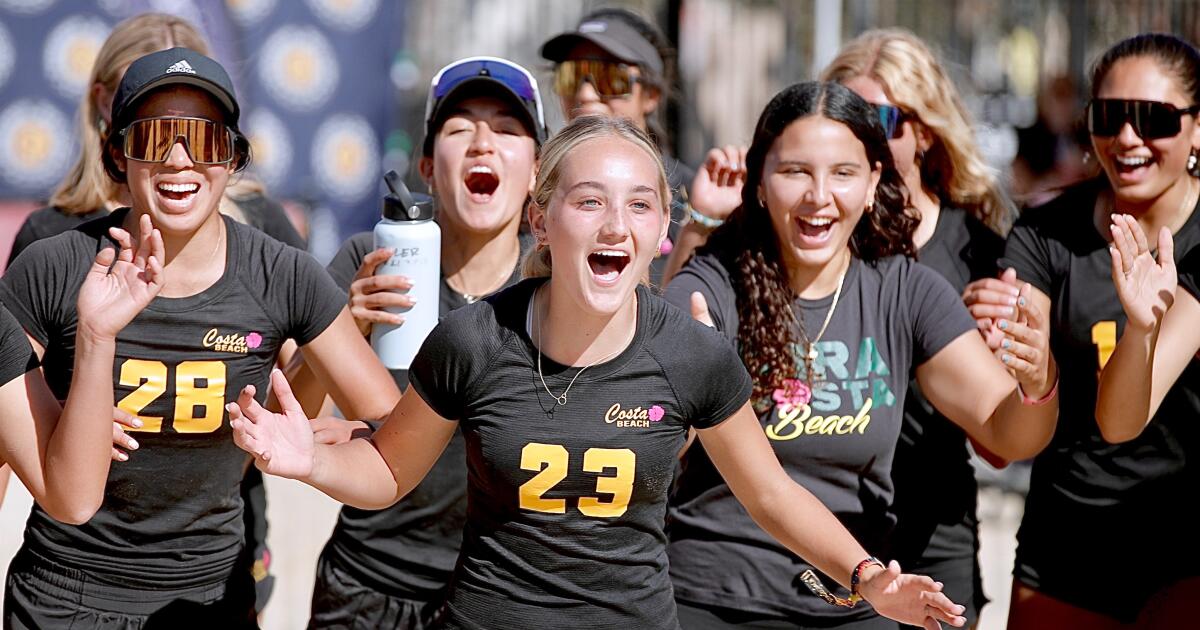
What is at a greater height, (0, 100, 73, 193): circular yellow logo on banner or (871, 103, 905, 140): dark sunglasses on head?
(871, 103, 905, 140): dark sunglasses on head

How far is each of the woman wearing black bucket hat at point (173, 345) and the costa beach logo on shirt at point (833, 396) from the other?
0.99m

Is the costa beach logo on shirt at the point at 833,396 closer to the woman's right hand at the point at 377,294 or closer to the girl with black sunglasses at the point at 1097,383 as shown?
the girl with black sunglasses at the point at 1097,383

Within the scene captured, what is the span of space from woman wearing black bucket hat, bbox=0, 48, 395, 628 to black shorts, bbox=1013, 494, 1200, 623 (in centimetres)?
194

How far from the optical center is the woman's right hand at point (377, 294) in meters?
3.48

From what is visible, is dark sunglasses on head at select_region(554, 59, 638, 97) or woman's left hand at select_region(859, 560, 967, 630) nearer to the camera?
woman's left hand at select_region(859, 560, 967, 630)

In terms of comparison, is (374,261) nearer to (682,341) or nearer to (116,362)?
(116,362)

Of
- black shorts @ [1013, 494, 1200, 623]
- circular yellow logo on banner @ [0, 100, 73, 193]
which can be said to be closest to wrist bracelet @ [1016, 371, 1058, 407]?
black shorts @ [1013, 494, 1200, 623]

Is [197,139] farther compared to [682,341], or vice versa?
[197,139]

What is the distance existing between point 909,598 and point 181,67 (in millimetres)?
2002

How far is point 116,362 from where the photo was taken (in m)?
3.23

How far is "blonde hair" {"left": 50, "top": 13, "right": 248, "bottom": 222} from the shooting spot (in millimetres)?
4133

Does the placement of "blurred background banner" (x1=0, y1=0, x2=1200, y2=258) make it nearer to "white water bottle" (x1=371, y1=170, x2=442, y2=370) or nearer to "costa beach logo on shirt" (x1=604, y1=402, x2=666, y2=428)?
"white water bottle" (x1=371, y1=170, x2=442, y2=370)

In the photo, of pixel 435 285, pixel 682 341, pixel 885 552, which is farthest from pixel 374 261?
pixel 885 552

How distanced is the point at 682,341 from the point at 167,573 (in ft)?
4.39
